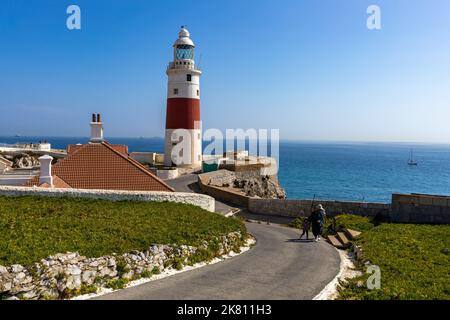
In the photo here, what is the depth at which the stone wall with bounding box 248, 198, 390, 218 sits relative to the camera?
22042mm

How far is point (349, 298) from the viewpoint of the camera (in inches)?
360

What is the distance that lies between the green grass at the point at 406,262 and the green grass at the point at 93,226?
4.96 metres

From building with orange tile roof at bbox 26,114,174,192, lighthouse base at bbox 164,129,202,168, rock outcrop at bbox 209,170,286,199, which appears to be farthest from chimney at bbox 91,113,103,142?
lighthouse base at bbox 164,129,202,168

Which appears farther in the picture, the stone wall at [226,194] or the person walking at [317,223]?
the stone wall at [226,194]

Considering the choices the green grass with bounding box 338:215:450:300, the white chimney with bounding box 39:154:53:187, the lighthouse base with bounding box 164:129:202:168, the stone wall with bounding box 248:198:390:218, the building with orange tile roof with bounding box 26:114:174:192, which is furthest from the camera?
the lighthouse base with bounding box 164:129:202:168

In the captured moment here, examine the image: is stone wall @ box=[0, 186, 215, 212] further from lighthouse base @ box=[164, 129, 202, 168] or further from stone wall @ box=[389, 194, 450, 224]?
lighthouse base @ box=[164, 129, 202, 168]

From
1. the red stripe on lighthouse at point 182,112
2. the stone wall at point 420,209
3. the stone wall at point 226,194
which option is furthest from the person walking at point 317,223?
the red stripe on lighthouse at point 182,112

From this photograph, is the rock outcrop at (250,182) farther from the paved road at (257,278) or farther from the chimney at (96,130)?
the paved road at (257,278)

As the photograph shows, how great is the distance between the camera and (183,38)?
39625 mm

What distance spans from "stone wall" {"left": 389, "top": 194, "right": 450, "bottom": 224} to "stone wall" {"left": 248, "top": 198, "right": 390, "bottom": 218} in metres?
1.04

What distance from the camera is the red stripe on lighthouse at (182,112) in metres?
38.9

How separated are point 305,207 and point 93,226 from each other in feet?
46.7
